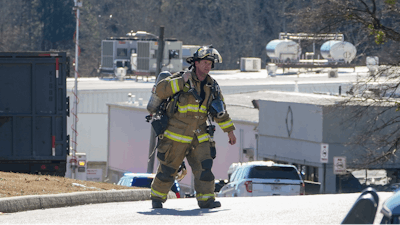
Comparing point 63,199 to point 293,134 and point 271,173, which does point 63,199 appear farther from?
point 293,134

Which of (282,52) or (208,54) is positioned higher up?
(208,54)

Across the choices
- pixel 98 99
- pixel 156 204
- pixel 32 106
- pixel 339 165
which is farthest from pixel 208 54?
pixel 98 99

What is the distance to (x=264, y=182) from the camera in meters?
16.5

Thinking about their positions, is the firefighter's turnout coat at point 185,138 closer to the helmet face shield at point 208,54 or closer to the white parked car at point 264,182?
the helmet face shield at point 208,54

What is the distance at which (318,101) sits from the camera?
2700cm

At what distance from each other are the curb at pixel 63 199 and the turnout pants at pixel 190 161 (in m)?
1.55

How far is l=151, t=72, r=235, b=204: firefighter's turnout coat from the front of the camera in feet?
27.7

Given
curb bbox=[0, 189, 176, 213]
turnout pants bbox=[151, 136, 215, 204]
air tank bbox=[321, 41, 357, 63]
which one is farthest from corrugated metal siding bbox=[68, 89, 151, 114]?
turnout pants bbox=[151, 136, 215, 204]

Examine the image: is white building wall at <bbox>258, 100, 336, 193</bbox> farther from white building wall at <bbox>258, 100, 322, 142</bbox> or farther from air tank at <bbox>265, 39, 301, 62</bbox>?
air tank at <bbox>265, 39, 301, 62</bbox>

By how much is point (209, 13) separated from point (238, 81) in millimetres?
60941

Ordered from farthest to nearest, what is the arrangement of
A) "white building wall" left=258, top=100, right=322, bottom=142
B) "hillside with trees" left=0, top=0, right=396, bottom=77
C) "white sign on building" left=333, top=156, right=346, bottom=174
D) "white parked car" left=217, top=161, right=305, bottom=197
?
"hillside with trees" left=0, top=0, right=396, bottom=77 → "white building wall" left=258, top=100, right=322, bottom=142 → "white sign on building" left=333, top=156, right=346, bottom=174 → "white parked car" left=217, top=161, right=305, bottom=197

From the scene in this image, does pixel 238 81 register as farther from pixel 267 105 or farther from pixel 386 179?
pixel 386 179

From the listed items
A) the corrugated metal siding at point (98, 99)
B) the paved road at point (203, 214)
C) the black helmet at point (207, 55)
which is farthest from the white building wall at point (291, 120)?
the black helmet at point (207, 55)

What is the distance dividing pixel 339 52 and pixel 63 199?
5564 cm
